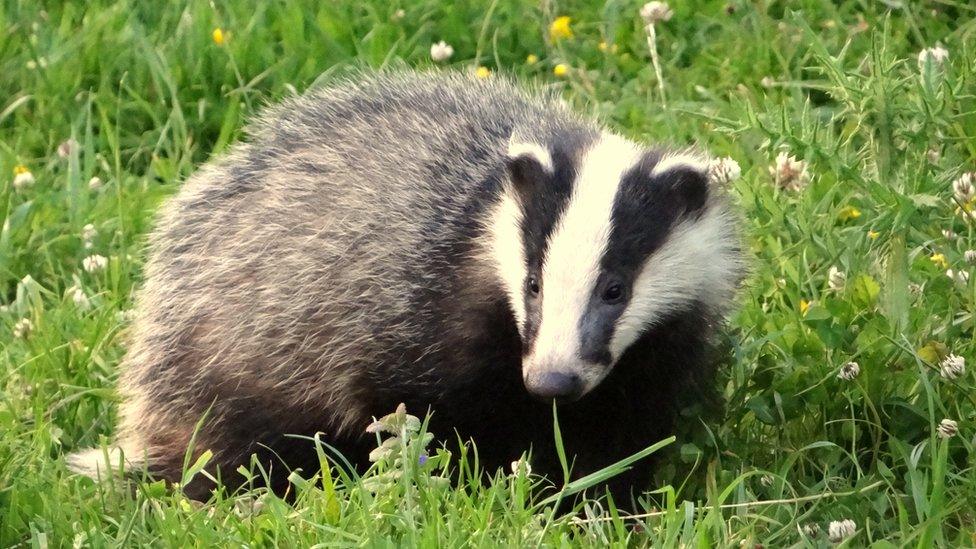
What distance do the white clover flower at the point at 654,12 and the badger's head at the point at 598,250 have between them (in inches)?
81.4

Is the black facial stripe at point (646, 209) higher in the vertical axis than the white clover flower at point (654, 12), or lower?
higher

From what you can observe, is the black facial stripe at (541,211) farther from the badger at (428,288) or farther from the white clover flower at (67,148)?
the white clover flower at (67,148)

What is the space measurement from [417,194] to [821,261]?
146cm

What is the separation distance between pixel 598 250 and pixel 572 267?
0.08 m

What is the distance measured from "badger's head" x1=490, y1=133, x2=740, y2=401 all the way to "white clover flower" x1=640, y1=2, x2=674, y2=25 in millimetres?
2068

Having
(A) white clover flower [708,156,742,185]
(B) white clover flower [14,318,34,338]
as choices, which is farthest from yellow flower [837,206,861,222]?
(B) white clover flower [14,318,34,338]

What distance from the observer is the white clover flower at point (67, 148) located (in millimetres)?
6285

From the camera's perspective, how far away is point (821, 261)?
17.9ft

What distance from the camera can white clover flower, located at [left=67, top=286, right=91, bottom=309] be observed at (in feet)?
18.3

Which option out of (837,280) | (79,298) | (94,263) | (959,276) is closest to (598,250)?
(837,280)

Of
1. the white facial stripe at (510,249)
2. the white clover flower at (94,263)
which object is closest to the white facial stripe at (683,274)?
the white facial stripe at (510,249)

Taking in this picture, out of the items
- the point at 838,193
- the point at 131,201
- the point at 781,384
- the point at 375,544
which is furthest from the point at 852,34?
the point at 375,544

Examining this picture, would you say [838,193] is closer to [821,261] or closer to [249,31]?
[821,261]

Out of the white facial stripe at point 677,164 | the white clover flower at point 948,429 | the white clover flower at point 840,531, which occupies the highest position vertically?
the white facial stripe at point 677,164
